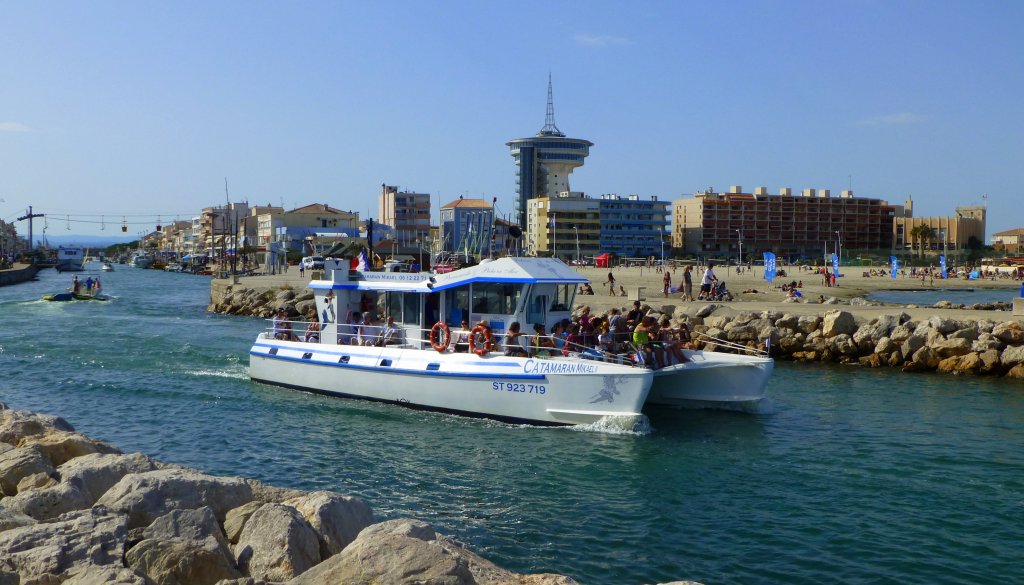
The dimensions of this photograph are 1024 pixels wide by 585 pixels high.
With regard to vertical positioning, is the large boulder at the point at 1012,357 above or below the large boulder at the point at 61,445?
below

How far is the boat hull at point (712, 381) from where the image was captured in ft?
65.5

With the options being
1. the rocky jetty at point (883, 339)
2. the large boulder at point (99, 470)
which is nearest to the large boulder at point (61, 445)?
the large boulder at point (99, 470)

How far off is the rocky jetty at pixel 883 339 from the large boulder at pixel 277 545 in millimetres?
17396

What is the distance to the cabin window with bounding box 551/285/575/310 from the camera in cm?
2131

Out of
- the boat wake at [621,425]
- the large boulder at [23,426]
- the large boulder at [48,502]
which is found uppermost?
the large boulder at [23,426]

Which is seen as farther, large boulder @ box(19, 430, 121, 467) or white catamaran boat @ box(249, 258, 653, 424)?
white catamaran boat @ box(249, 258, 653, 424)

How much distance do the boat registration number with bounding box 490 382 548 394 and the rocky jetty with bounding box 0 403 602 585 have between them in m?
8.62

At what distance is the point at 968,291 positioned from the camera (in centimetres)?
6600

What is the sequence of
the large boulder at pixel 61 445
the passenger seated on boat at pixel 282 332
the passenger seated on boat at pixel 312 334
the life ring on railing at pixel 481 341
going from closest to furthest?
the large boulder at pixel 61 445 < the life ring on railing at pixel 481 341 < the passenger seated on boat at pixel 312 334 < the passenger seated on boat at pixel 282 332

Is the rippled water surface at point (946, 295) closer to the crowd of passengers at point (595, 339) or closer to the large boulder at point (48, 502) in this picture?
the crowd of passengers at point (595, 339)

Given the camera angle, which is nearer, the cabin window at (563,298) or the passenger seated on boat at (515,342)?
the passenger seated on boat at (515,342)

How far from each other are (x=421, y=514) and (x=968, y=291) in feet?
207

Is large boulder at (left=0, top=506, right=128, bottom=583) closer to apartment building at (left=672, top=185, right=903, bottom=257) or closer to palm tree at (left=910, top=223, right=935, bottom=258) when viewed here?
palm tree at (left=910, top=223, right=935, bottom=258)

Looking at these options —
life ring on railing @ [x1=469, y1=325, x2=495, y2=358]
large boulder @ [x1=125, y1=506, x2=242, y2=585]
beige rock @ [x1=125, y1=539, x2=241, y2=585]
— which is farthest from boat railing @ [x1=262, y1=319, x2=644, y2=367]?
beige rock @ [x1=125, y1=539, x2=241, y2=585]
